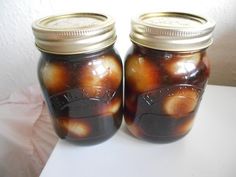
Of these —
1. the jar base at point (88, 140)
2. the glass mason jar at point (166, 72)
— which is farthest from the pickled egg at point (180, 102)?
the jar base at point (88, 140)

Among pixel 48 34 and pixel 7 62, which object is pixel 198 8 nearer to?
pixel 48 34

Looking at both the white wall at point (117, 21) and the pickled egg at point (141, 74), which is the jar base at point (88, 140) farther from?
the white wall at point (117, 21)

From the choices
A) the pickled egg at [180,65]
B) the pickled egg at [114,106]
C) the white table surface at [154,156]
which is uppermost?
the pickled egg at [180,65]

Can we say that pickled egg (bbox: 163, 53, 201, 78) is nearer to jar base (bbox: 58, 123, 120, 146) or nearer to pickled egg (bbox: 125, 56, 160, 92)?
pickled egg (bbox: 125, 56, 160, 92)

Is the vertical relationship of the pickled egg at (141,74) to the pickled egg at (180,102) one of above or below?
above

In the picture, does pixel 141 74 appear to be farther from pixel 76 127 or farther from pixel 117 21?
pixel 117 21

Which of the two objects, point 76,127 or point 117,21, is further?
point 117,21

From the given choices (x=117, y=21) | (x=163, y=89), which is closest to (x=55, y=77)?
(x=163, y=89)
